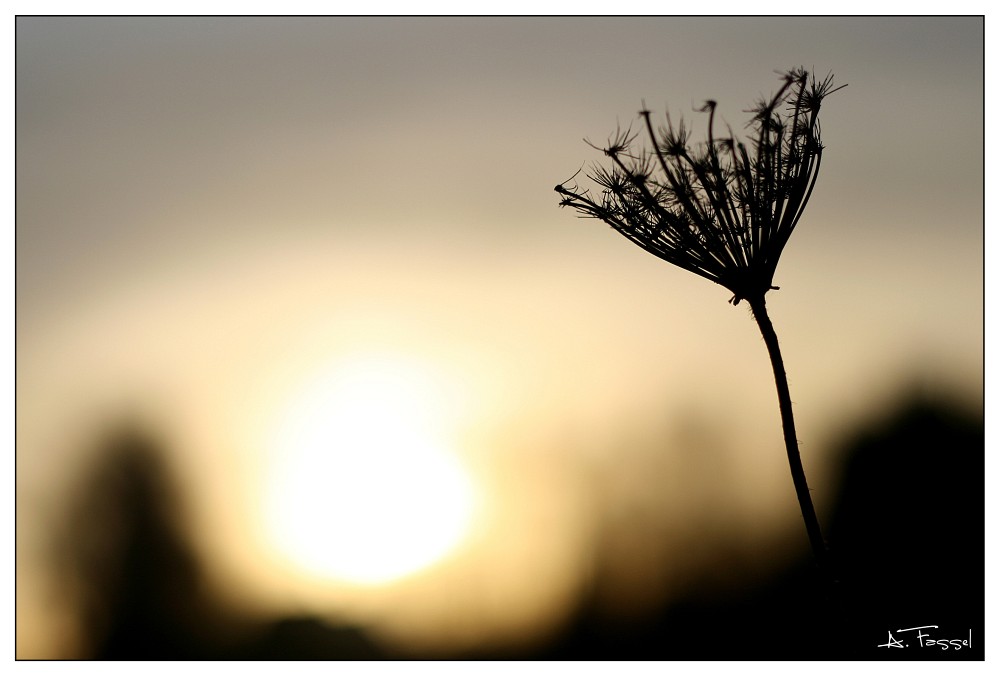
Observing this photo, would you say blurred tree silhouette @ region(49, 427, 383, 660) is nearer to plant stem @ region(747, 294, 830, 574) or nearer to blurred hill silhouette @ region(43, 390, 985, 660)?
blurred hill silhouette @ region(43, 390, 985, 660)

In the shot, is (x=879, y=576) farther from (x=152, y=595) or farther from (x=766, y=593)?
(x=152, y=595)

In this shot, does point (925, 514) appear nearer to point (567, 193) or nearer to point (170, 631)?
point (567, 193)

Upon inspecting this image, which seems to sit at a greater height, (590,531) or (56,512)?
(56,512)

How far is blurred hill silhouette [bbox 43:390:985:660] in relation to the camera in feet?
19.4

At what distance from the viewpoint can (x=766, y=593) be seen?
930cm

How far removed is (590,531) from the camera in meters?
12.1

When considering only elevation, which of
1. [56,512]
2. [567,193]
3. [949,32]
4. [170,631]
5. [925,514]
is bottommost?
[170,631]

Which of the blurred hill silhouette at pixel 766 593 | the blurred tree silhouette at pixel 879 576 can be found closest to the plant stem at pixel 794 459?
the blurred tree silhouette at pixel 879 576

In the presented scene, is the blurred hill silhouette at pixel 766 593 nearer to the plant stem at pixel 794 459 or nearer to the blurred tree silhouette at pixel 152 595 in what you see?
the blurred tree silhouette at pixel 152 595

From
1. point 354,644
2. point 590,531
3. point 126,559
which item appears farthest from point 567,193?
point 126,559

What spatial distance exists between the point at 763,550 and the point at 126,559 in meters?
10.1

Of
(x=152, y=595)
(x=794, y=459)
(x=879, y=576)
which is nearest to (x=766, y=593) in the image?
(x=879, y=576)

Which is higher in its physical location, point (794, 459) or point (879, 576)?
point (794, 459)

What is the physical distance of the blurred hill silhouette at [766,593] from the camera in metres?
5.93
